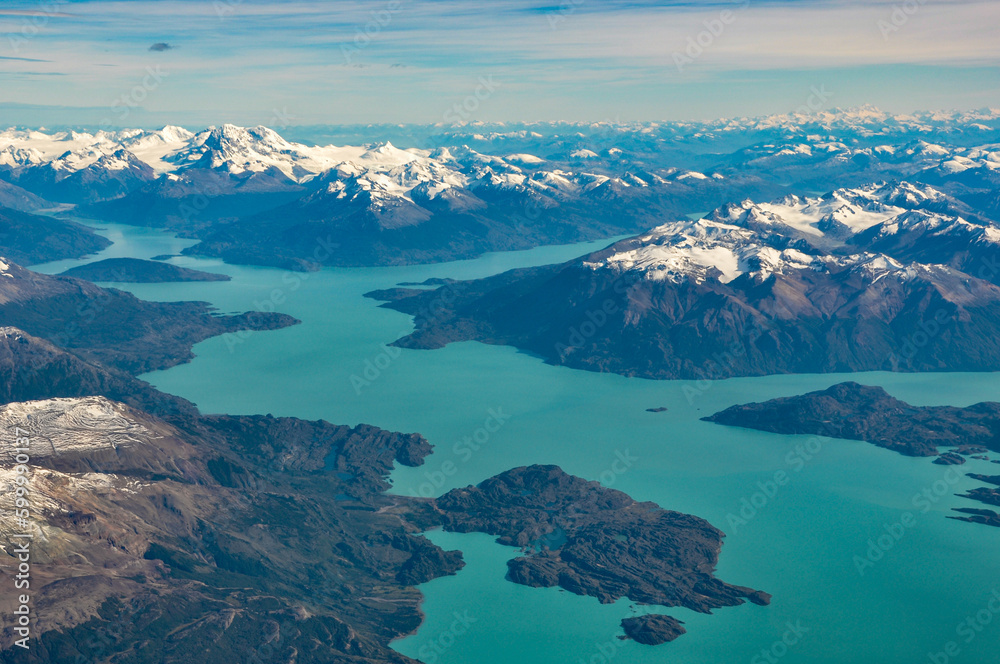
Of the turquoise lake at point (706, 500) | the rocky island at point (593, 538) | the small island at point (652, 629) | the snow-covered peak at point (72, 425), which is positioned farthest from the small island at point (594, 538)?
the snow-covered peak at point (72, 425)

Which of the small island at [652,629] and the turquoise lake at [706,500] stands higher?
the small island at [652,629]

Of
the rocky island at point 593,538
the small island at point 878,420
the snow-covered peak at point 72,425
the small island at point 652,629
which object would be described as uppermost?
the snow-covered peak at point 72,425

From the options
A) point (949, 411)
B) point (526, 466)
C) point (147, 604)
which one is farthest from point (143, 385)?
point (949, 411)

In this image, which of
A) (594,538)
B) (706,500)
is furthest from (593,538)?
(706,500)

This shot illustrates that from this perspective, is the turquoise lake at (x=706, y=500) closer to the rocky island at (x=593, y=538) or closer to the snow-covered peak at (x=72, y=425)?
the rocky island at (x=593, y=538)

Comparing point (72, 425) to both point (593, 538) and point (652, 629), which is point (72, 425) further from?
point (652, 629)

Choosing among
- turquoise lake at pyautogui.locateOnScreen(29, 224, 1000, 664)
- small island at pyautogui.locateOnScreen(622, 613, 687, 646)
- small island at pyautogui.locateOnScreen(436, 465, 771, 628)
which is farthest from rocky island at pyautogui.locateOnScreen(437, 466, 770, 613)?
small island at pyautogui.locateOnScreen(622, 613, 687, 646)

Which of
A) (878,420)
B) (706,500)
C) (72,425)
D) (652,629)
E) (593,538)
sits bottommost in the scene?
(878,420)

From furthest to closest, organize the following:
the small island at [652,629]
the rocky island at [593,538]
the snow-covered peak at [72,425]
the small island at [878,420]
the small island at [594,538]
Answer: the small island at [878,420], the snow-covered peak at [72,425], the rocky island at [593,538], the small island at [594,538], the small island at [652,629]

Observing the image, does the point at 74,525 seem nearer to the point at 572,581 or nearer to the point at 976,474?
the point at 572,581
